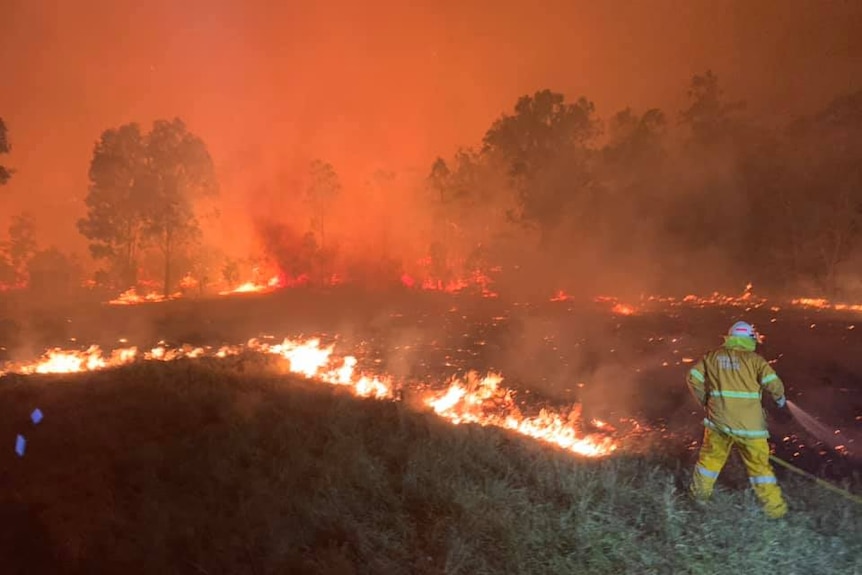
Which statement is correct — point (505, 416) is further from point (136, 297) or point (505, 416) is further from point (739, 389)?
point (136, 297)

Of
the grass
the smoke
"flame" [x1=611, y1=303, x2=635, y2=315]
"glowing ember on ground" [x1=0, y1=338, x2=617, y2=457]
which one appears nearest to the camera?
the grass

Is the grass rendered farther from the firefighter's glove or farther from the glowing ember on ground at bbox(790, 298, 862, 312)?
the glowing ember on ground at bbox(790, 298, 862, 312)

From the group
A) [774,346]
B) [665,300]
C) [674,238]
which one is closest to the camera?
[774,346]

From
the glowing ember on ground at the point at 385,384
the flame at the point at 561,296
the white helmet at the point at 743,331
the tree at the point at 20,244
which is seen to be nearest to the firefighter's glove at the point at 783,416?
the glowing ember on ground at the point at 385,384

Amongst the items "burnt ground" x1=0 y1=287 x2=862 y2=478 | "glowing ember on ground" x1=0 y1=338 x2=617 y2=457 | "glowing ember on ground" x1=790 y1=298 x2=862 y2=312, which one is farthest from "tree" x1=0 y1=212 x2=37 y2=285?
"glowing ember on ground" x1=790 y1=298 x2=862 y2=312

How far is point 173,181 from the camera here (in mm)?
36438

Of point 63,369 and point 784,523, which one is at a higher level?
point 784,523

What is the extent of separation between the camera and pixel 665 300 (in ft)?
87.8

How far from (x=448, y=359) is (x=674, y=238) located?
19.4 metres

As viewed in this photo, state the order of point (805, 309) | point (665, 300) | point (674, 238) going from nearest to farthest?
point (805, 309), point (665, 300), point (674, 238)

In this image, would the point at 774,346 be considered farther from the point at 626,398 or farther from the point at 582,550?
the point at 582,550

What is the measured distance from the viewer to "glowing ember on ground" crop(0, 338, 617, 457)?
920 centimetres

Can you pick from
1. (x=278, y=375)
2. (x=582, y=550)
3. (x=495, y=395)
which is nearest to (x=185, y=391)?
(x=278, y=375)

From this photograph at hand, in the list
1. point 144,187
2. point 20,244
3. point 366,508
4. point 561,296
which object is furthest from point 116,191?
point 366,508
